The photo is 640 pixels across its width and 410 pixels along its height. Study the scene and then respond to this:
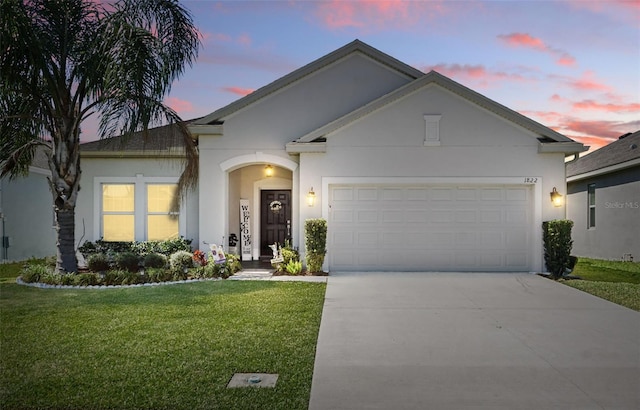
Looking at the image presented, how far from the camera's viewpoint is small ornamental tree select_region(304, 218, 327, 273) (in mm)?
11375

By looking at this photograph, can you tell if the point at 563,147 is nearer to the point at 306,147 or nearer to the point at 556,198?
the point at 556,198

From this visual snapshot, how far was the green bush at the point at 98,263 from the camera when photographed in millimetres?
11742

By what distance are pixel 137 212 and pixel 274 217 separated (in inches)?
155

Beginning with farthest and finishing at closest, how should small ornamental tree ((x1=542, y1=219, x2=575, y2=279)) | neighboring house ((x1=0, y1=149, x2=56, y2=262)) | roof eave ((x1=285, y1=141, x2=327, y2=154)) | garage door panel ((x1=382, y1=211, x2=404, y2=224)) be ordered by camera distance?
neighboring house ((x1=0, y1=149, x2=56, y2=262)) < garage door panel ((x1=382, y1=211, x2=404, y2=224)) < roof eave ((x1=285, y1=141, x2=327, y2=154)) < small ornamental tree ((x1=542, y1=219, x2=575, y2=279))

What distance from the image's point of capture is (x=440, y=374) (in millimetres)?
4773

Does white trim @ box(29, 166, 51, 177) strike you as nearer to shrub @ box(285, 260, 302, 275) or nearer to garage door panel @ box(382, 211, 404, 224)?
shrub @ box(285, 260, 302, 275)

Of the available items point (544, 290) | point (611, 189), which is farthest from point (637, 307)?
point (611, 189)

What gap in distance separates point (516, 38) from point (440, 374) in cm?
979

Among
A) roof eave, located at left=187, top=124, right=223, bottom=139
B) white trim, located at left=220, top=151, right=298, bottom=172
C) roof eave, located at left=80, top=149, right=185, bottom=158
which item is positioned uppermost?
roof eave, located at left=187, top=124, right=223, bottom=139

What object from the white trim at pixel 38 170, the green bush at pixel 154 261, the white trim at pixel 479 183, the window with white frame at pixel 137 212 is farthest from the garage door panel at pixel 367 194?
the white trim at pixel 38 170

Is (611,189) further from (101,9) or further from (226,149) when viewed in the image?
(101,9)

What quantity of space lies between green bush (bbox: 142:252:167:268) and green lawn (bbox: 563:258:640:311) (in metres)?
9.35

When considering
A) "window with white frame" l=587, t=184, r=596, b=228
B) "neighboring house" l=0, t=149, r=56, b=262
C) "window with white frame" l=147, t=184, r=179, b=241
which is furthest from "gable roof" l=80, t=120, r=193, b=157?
"window with white frame" l=587, t=184, r=596, b=228

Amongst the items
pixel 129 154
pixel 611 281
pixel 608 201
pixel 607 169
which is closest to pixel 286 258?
pixel 129 154
